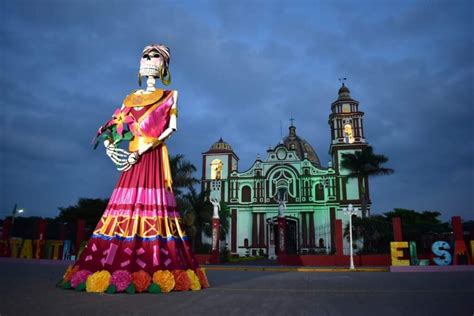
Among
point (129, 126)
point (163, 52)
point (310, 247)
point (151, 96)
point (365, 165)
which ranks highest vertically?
point (365, 165)

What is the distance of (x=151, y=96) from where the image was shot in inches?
233

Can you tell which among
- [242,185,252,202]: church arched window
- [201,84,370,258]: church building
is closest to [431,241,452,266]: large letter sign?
[201,84,370,258]: church building

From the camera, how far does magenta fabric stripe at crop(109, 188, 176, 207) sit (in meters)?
5.34

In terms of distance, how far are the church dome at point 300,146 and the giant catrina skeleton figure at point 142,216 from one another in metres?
33.5

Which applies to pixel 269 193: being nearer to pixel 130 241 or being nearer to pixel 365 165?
pixel 365 165

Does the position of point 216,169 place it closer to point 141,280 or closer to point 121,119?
point 121,119

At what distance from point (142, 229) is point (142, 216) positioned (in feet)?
0.68

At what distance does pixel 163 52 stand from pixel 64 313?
4707 millimetres

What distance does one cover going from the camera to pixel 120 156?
18.7ft

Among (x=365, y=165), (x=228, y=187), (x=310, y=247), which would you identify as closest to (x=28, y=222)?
(x=228, y=187)

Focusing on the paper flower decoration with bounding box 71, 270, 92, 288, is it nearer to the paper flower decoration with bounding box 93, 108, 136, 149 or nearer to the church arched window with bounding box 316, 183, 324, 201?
the paper flower decoration with bounding box 93, 108, 136, 149

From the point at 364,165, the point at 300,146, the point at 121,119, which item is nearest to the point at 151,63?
the point at 121,119

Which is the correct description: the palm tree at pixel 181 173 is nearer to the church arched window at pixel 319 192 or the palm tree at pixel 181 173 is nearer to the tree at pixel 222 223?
the tree at pixel 222 223

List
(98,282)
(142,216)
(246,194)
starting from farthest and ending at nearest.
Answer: (246,194)
(142,216)
(98,282)
